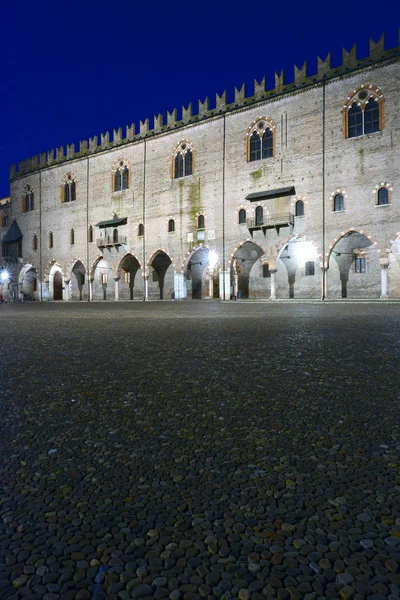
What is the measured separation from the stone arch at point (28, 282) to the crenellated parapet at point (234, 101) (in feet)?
33.0

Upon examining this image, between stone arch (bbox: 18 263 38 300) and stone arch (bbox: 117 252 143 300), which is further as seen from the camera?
stone arch (bbox: 18 263 38 300)

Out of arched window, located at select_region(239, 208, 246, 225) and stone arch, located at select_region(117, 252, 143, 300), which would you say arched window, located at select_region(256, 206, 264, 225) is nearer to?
arched window, located at select_region(239, 208, 246, 225)

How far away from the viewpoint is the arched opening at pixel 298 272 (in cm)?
2979

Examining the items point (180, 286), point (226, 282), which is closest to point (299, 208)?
point (226, 282)

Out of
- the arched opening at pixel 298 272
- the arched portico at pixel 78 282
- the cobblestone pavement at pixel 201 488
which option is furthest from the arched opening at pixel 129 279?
the cobblestone pavement at pixel 201 488

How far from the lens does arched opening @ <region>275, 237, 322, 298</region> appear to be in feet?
97.7

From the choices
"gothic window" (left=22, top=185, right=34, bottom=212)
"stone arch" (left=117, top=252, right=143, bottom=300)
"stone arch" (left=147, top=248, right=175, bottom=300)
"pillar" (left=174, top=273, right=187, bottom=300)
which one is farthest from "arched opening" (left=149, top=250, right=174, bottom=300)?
"gothic window" (left=22, top=185, right=34, bottom=212)

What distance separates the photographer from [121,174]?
116ft

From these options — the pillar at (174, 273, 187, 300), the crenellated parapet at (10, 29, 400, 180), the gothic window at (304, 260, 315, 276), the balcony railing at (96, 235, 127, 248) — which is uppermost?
the crenellated parapet at (10, 29, 400, 180)

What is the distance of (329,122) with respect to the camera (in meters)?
25.4

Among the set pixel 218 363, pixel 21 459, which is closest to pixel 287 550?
pixel 21 459

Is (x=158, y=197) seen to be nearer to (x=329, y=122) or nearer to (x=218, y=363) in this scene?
(x=329, y=122)

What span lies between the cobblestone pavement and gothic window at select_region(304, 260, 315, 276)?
27.8m

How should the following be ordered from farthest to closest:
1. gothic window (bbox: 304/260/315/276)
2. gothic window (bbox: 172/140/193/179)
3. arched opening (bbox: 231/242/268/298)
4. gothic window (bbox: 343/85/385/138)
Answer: arched opening (bbox: 231/242/268/298)
gothic window (bbox: 172/140/193/179)
gothic window (bbox: 304/260/315/276)
gothic window (bbox: 343/85/385/138)
